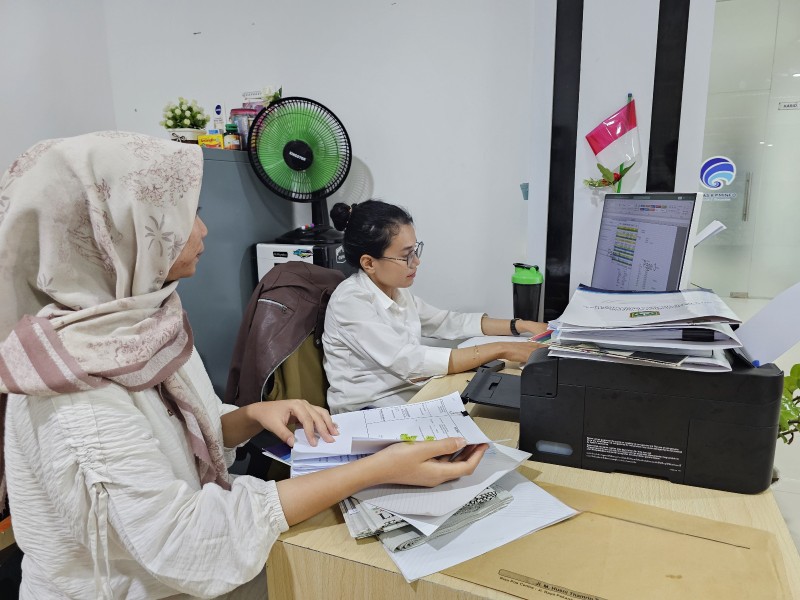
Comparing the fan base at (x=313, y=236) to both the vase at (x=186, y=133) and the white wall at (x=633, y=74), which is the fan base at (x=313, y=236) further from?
the white wall at (x=633, y=74)

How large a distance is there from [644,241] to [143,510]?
991mm

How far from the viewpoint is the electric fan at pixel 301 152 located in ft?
6.91

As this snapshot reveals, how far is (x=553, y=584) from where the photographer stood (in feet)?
2.10

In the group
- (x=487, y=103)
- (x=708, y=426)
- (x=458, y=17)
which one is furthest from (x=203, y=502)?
(x=458, y=17)

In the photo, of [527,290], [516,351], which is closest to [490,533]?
[516,351]

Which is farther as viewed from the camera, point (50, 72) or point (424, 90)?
point (50, 72)

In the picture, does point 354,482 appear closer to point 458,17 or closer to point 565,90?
point 565,90

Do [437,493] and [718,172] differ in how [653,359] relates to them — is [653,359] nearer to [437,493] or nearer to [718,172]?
[437,493]

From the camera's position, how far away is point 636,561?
0.67 m

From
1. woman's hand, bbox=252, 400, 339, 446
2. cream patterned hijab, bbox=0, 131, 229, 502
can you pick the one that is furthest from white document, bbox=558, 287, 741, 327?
cream patterned hijab, bbox=0, 131, 229, 502

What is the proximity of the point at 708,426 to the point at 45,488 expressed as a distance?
37.9 inches

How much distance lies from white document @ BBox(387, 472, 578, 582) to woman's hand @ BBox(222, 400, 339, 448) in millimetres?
258

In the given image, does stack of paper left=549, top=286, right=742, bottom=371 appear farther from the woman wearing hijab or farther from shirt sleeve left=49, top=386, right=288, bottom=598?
shirt sleeve left=49, top=386, right=288, bottom=598

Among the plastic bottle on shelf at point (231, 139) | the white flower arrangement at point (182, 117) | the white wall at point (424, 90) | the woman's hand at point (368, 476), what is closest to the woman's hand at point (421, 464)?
the woman's hand at point (368, 476)
